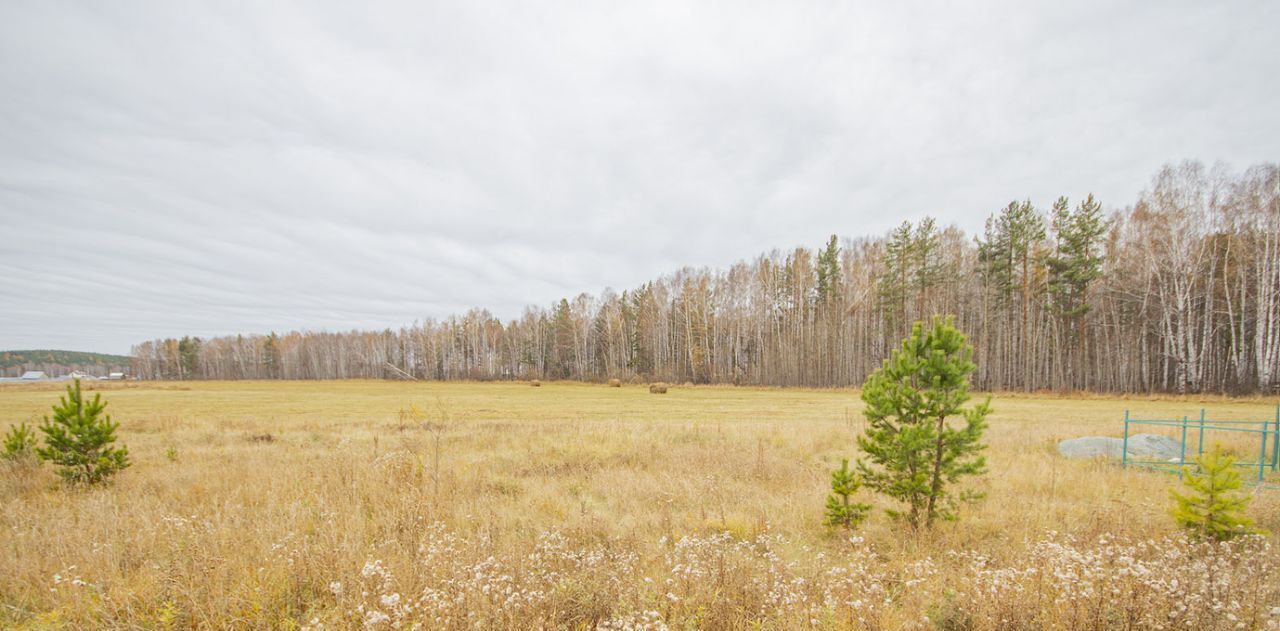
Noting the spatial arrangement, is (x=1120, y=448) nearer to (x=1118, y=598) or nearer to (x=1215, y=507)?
(x=1215, y=507)

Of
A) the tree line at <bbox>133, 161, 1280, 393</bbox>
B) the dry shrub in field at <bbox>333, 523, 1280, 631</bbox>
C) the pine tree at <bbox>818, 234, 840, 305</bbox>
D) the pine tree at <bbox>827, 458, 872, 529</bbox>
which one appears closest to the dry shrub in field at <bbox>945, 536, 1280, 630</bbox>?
the dry shrub in field at <bbox>333, 523, 1280, 631</bbox>

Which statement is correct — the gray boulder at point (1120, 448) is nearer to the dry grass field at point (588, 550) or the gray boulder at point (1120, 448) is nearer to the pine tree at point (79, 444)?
the dry grass field at point (588, 550)

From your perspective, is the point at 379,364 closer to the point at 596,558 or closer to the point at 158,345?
the point at 158,345

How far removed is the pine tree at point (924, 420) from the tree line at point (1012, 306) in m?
17.0

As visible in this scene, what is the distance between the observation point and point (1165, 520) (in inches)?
262

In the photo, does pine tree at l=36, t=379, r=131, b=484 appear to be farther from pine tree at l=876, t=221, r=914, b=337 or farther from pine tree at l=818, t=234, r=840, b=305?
pine tree at l=818, t=234, r=840, b=305

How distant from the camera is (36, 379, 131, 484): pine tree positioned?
28.3 ft

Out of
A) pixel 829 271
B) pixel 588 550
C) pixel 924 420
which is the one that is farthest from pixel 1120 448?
pixel 829 271

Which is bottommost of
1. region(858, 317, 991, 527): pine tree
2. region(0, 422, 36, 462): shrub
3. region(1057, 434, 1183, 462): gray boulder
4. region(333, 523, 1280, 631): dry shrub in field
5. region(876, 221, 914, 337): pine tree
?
region(1057, 434, 1183, 462): gray boulder

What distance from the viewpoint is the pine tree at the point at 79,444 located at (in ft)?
28.3

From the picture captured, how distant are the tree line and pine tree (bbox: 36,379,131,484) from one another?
1029 inches

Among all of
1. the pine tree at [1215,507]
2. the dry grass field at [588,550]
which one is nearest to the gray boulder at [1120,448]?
the dry grass field at [588,550]

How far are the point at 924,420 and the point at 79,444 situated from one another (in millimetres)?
14400

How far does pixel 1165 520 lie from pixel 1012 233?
44.1 metres
